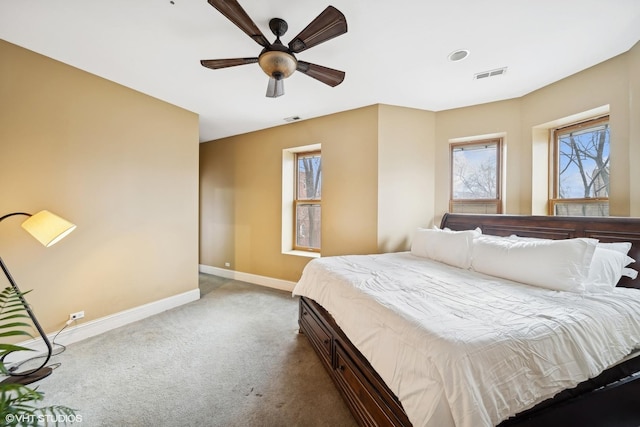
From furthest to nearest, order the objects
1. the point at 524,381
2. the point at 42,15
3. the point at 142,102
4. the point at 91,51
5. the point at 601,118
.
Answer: the point at 142,102
the point at 601,118
the point at 91,51
the point at 42,15
the point at 524,381

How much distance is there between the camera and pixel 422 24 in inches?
75.4

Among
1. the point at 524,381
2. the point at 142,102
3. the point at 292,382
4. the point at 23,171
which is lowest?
the point at 292,382

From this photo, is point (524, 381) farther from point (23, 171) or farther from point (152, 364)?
point (23, 171)

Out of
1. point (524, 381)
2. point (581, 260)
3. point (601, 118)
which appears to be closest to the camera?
point (524, 381)

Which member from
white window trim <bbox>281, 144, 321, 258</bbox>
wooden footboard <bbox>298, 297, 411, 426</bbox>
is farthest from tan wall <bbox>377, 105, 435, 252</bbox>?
wooden footboard <bbox>298, 297, 411, 426</bbox>

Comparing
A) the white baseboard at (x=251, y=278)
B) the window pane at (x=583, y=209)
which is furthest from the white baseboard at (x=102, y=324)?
the window pane at (x=583, y=209)

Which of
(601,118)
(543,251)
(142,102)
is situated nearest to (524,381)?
(543,251)

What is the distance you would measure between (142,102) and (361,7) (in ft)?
9.14

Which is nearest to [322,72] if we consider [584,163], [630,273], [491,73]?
[491,73]

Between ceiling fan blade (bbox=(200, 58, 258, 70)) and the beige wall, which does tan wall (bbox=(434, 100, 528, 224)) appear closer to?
the beige wall

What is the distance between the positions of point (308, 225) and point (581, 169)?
3465mm

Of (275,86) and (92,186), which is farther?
(92,186)

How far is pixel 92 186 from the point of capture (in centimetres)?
263

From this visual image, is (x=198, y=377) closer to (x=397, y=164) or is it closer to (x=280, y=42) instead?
(x=280, y=42)
